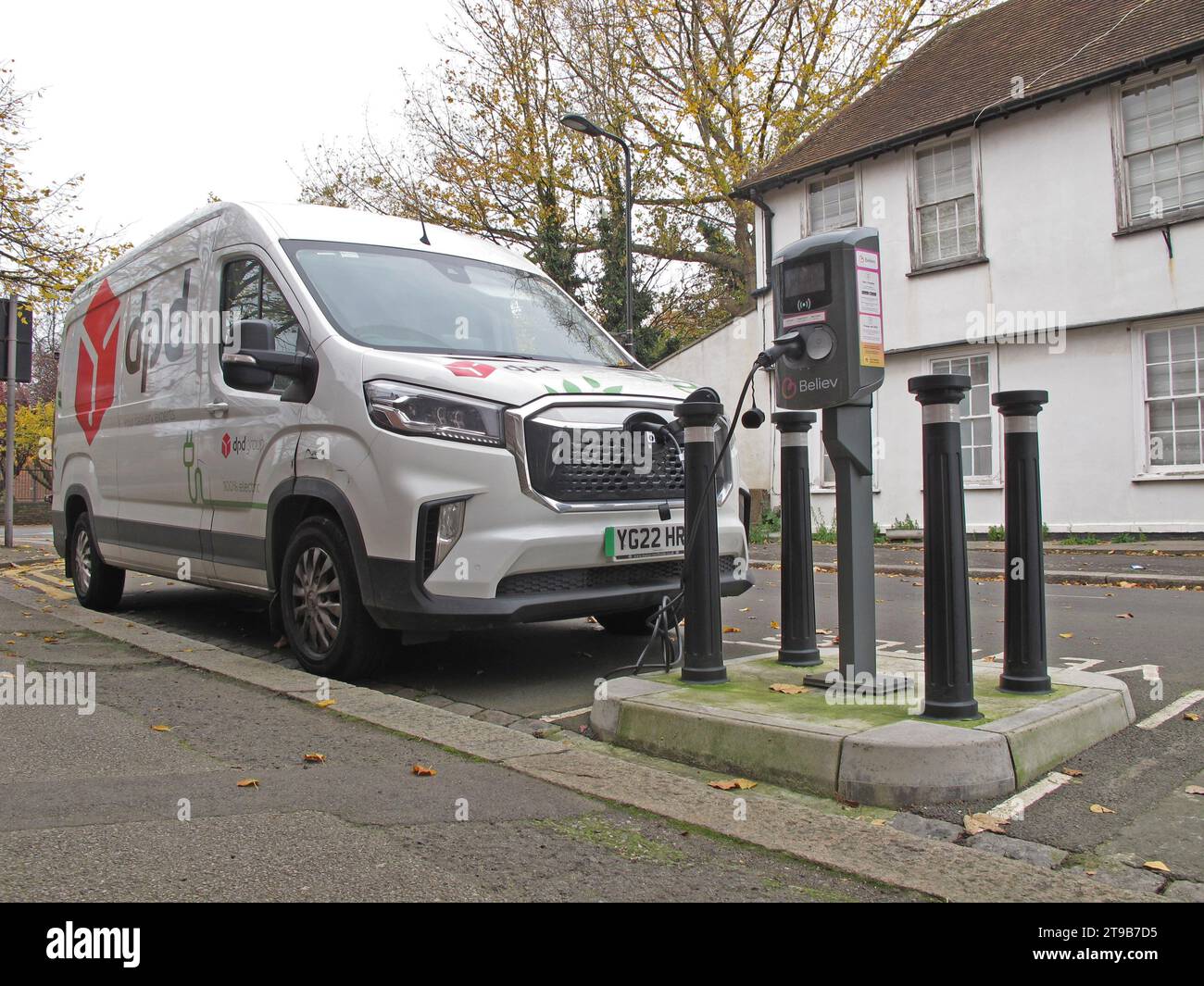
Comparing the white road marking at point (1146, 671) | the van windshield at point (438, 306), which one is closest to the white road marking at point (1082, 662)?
the white road marking at point (1146, 671)

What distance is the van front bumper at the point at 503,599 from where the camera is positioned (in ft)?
16.0

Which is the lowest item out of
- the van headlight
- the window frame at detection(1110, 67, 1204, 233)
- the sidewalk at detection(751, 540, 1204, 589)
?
the sidewalk at detection(751, 540, 1204, 589)

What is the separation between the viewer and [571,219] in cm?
2994

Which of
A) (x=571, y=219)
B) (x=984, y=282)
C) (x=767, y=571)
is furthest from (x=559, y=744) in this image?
(x=571, y=219)

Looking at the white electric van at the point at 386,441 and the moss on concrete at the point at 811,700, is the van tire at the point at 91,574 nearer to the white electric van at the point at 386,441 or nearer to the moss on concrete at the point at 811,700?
the white electric van at the point at 386,441

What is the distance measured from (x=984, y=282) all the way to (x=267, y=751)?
48.7 feet

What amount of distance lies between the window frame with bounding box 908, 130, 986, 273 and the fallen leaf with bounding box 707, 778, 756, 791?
14.5 metres

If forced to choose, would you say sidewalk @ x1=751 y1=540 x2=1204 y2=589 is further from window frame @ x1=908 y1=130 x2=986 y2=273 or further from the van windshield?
the van windshield

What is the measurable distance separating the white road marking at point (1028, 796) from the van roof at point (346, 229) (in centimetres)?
457

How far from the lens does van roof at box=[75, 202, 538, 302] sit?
625cm

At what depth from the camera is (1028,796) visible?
3.54 m

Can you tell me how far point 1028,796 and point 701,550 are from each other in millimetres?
1612

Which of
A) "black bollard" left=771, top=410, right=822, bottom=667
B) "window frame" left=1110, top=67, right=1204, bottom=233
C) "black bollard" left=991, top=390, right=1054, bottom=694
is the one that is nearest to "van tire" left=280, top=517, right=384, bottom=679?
"black bollard" left=771, top=410, right=822, bottom=667

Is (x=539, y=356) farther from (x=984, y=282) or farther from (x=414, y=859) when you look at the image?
(x=984, y=282)
